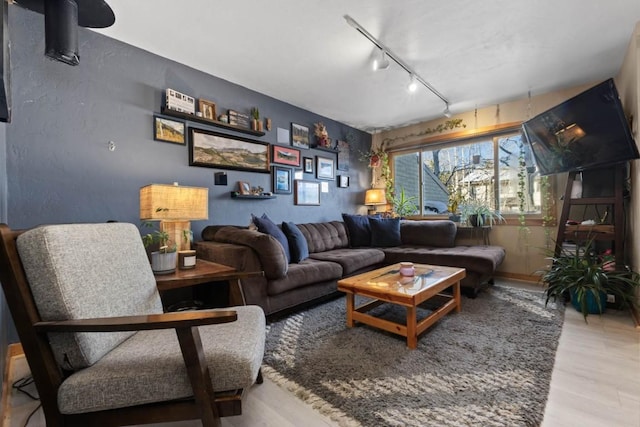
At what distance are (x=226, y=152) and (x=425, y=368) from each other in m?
2.70

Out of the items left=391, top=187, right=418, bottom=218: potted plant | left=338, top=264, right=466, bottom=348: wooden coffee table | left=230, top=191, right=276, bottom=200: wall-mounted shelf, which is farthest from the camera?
left=391, top=187, right=418, bottom=218: potted plant

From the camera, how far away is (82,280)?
1012mm

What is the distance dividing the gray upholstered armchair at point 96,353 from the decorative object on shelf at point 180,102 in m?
1.87

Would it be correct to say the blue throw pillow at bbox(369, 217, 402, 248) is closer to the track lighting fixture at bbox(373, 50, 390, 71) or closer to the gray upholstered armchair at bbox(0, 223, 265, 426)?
the track lighting fixture at bbox(373, 50, 390, 71)

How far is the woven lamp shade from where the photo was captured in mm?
1854

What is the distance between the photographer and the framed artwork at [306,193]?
3.79 meters

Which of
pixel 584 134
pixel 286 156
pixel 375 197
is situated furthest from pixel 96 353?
→ pixel 375 197

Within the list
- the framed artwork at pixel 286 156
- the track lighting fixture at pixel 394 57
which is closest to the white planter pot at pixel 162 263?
the framed artwork at pixel 286 156

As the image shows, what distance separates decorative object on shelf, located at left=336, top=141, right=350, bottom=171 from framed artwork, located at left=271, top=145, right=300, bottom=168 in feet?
3.14

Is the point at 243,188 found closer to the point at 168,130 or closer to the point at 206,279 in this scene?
the point at 168,130

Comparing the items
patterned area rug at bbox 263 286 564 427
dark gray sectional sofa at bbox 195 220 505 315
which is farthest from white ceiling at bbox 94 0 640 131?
patterned area rug at bbox 263 286 564 427

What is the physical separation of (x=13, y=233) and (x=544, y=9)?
3.29 metres

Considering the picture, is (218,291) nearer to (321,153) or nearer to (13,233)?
(13,233)

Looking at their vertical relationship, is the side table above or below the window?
below
